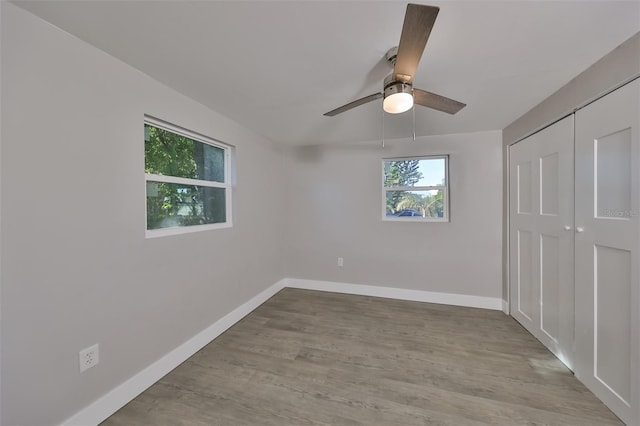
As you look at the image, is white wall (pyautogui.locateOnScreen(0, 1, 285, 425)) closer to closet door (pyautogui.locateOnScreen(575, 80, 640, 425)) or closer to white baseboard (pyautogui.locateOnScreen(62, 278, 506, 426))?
white baseboard (pyautogui.locateOnScreen(62, 278, 506, 426))

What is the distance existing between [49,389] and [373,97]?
2401 mm

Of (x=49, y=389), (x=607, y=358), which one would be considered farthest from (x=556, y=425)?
(x=49, y=389)

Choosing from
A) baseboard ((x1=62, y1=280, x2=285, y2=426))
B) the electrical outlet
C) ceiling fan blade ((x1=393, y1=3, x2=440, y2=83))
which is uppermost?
ceiling fan blade ((x1=393, y1=3, x2=440, y2=83))

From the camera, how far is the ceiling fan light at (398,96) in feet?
4.49

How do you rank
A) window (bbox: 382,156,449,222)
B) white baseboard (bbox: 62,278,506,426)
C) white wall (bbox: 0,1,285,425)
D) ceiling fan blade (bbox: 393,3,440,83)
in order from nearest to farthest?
ceiling fan blade (bbox: 393,3,440,83) → white wall (bbox: 0,1,285,425) → white baseboard (bbox: 62,278,506,426) → window (bbox: 382,156,449,222)

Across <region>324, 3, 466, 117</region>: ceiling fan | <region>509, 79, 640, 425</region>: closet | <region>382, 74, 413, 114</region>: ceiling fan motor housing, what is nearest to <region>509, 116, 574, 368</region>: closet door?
<region>509, 79, 640, 425</region>: closet

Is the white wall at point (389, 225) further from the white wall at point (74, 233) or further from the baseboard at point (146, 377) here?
the white wall at point (74, 233)

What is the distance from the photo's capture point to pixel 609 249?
5.06 feet

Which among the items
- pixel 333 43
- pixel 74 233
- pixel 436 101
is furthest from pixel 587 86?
pixel 74 233

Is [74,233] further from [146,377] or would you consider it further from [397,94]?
[397,94]

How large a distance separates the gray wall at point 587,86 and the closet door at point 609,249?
8cm

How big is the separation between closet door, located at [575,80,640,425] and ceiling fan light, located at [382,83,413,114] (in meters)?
1.22

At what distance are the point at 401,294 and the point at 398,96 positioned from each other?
9.12 feet

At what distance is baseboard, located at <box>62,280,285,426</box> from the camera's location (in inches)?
56.4
